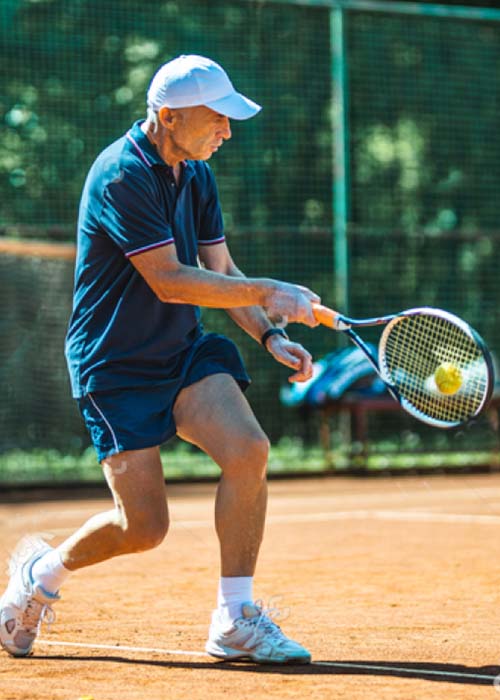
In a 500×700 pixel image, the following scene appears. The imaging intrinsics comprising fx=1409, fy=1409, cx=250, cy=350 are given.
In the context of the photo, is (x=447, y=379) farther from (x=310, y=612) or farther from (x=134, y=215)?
(x=134, y=215)

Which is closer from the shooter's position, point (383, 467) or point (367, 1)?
point (383, 467)

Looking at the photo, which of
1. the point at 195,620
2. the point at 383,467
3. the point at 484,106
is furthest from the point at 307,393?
the point at 195,620

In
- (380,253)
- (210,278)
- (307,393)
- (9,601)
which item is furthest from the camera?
(380,253)

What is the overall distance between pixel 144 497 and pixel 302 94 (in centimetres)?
1082

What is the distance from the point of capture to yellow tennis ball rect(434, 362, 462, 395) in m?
4.95

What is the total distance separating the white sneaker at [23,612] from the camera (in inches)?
183

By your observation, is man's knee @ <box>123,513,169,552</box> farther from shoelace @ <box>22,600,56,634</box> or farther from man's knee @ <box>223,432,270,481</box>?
shoelace @ <box>22,600,56,634</box>

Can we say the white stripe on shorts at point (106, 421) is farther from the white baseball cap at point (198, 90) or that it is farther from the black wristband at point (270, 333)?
the white baseball cap at point (198, 90)

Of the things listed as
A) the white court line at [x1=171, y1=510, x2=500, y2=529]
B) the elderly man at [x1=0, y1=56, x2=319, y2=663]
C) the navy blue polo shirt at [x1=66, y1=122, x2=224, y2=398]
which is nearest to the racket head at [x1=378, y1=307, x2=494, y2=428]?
the elderly man at [x1=0, y1=56, x2=319, y2=663]

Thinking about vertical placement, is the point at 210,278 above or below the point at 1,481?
above

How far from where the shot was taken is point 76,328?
4605 mm

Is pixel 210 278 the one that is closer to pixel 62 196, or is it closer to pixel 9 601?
pixel 9 601

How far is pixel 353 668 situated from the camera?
4.35 metres

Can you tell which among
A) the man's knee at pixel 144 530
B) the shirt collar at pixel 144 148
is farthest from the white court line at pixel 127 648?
the shirt collar at pixel 144 148
